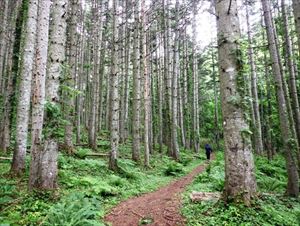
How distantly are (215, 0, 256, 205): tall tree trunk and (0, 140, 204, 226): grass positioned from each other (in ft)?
8.26

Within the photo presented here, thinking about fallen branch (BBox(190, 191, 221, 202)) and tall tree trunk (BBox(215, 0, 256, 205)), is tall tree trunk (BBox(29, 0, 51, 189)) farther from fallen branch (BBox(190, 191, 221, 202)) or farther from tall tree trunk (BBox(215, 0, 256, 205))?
tall tree trunk (BBox(215, 0, 256, 205))

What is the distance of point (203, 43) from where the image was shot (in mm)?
29547

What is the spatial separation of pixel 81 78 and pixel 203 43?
47.5 feet

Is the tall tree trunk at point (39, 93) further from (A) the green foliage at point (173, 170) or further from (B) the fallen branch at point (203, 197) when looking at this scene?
(A) the green foliage at point (173, 170)

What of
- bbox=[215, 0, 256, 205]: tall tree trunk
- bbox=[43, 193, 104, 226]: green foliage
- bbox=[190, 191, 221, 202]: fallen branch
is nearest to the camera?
bbox=[43, 193, 104, 226]: green foliage

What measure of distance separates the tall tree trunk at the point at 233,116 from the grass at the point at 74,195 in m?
2.52

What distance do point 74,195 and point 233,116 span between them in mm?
3497

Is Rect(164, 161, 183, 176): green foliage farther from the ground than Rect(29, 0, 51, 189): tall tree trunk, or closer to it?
closer to it

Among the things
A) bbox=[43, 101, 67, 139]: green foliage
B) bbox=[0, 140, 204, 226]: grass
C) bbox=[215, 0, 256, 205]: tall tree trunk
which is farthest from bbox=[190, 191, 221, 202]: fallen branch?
bbox=[43, 101, 67, 139]: green foliage

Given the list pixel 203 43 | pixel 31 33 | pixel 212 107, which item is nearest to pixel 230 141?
pixel 31 33

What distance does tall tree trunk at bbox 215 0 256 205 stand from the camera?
4.83m

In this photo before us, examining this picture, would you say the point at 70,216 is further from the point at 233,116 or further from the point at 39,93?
the point at 39,93

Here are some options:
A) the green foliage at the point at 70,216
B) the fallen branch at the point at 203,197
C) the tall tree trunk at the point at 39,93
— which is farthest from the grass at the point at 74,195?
the fallen branch at the point at 203,197

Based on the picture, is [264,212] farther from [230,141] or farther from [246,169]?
[230,141]
